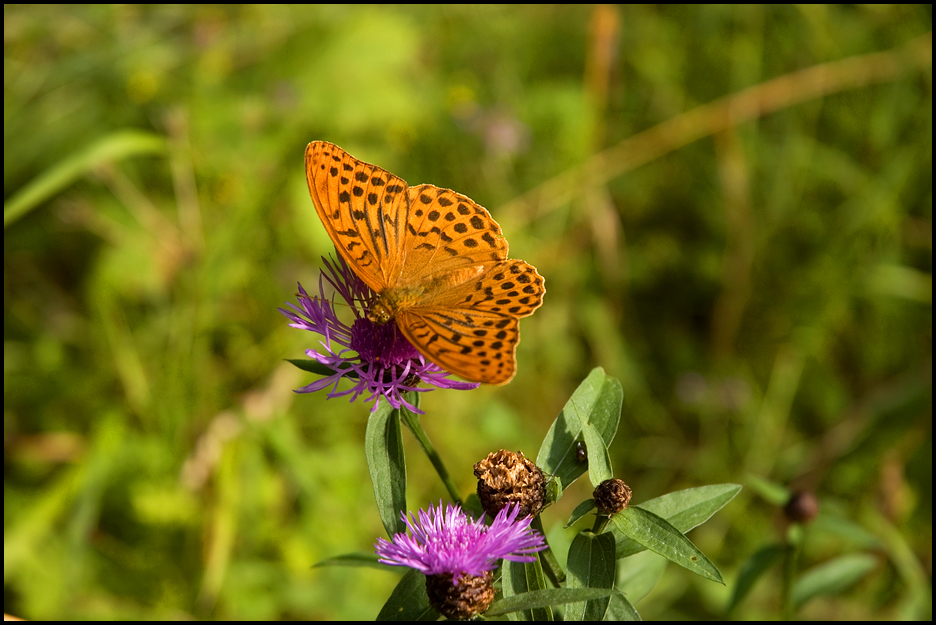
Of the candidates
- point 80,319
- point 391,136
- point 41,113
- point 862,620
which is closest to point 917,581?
point 862,620

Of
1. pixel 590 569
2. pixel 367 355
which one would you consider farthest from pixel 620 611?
pixel 367 355

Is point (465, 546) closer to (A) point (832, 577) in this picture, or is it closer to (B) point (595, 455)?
(B) point (595, 455)

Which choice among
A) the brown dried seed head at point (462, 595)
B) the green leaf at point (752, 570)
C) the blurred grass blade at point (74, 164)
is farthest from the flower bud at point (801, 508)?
the blurred grass blade at point (74, 164)

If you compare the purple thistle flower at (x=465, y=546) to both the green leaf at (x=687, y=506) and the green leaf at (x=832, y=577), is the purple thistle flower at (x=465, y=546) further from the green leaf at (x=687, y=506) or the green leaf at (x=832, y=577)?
the green leaf at (x=832, y=577)

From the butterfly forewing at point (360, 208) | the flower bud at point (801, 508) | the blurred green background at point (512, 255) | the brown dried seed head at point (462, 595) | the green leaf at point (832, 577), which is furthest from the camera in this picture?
the blurred green background at point (512, 255)

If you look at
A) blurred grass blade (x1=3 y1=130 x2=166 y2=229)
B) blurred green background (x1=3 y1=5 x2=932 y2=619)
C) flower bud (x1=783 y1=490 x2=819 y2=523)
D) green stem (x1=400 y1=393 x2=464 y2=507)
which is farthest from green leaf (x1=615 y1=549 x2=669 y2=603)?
blurred grass blade (x1=3 y1=130 x2=166 y2=229)

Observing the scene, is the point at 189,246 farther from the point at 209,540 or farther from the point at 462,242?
the point at 462,242
